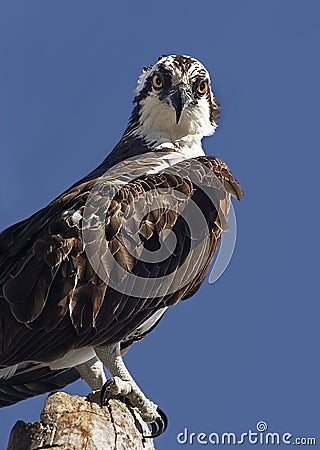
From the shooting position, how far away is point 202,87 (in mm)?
9516

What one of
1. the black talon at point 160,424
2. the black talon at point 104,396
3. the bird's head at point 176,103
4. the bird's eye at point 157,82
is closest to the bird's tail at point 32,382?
the black talon at point 104,396

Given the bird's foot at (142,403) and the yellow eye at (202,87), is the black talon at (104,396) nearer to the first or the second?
the bird's foot at (142,403)

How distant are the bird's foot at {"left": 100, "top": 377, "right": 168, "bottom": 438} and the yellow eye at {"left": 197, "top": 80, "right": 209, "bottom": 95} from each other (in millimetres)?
3508

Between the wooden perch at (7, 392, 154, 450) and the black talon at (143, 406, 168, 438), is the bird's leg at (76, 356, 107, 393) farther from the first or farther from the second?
the wooden perch at (7, 392, 154, 450)

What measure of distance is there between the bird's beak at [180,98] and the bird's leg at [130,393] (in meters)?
2.82

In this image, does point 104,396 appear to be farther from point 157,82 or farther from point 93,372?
point 157,82

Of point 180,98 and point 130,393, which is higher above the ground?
point 180,98

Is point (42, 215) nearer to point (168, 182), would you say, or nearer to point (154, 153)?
point (168, 182)

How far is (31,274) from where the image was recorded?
7.20 meters

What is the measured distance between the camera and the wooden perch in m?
5.66

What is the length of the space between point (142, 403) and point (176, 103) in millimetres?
3358

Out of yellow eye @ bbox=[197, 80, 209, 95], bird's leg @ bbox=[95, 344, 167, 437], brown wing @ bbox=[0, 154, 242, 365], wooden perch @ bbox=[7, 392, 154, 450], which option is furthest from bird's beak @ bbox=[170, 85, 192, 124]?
wooden perch @ bbox=[7, 392, 154, 450]

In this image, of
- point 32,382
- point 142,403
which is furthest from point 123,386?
point 32,382

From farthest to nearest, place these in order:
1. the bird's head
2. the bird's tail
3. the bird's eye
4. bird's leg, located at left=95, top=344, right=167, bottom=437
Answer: the bird's eye < the bird's head < the bird's tail < bird's leg, located at left=95, top=344, right=167, bottom=437
